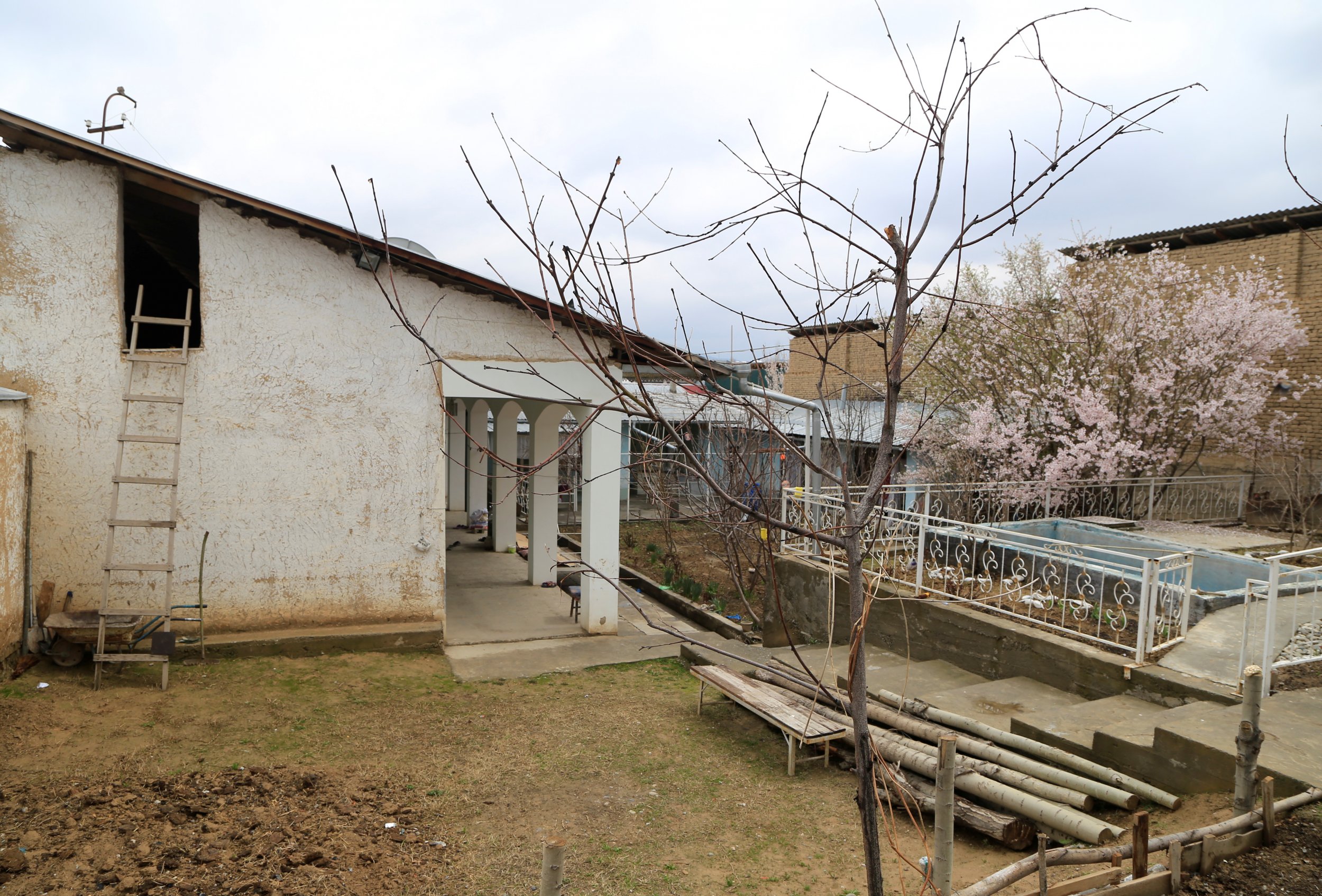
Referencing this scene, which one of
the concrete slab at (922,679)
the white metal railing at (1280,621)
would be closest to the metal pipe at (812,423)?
the concrete slab at (922,679)

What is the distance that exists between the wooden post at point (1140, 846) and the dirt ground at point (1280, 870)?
31 centimetres

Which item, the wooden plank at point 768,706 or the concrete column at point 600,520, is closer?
the wooden plank at point 768,706

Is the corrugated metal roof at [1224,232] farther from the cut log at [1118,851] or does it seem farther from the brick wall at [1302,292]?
the cut log at [1118,851]

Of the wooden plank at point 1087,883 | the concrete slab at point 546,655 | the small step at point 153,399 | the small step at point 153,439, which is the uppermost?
the small step at point 153,399

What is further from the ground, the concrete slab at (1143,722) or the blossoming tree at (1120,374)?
the blossoming tree at (1120,374)

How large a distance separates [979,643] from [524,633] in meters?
5.05

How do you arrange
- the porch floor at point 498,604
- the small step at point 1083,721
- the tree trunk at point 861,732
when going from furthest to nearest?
the porch floor at point 498,604, the small step at point 1083,721, the tree trunk at point 861,732

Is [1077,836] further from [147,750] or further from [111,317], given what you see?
[111,317]

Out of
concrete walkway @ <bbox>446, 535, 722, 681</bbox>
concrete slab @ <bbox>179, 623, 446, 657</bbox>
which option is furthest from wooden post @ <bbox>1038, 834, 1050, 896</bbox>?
concrete slab @ <bbox>179, 623, 446, 657</bbox>

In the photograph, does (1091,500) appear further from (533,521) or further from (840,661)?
(533,521)

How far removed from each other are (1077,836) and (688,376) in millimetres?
3343

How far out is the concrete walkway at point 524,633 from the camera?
8312mm

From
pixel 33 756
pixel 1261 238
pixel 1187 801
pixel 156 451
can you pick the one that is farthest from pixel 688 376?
pixel 1261 238

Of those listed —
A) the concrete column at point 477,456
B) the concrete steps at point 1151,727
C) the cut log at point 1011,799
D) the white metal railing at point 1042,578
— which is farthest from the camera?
the concrete column at point 477,456
